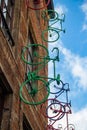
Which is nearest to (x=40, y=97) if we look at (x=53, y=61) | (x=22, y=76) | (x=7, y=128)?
(x=22, y=76)

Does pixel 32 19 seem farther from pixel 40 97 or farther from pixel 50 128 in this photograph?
pixel 50 128

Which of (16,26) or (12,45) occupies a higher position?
(16,26)

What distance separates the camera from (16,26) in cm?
1115

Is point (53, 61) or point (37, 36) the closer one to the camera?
point (53, 61)

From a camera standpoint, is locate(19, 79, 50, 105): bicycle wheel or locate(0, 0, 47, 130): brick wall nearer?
locate(0, 0, 47, 130): brick wall

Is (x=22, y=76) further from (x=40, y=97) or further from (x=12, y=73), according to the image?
(x=40, y=97)

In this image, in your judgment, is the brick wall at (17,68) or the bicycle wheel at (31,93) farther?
the bicycle wheel at (31,93)

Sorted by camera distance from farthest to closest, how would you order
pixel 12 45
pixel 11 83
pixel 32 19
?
pixel 32 19
pixel 12 45
pixel 11 83

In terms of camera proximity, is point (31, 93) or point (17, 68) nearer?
point (17, 68)

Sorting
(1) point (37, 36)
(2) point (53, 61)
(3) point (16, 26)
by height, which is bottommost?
(2) point (53, 61)

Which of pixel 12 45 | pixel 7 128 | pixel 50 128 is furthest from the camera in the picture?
pixel 50 128

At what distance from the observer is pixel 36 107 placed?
11.8m

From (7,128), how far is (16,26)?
3505mm

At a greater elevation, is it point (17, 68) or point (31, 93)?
point (17, 68)
